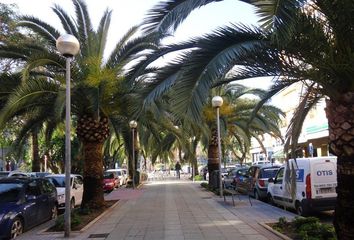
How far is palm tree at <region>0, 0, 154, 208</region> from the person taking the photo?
1515cm

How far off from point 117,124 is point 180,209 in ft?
16.8

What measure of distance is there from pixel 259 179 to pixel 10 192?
442 inches

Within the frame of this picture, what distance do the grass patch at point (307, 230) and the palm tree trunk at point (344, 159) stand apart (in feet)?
6.27

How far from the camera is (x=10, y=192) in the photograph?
12680 millimetres

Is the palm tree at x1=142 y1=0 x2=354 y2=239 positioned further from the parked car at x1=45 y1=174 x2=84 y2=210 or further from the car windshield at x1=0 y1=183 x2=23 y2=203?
the parked car at x1=45 y1=174 x2=84 y2=210

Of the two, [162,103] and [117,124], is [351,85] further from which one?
[117,124]

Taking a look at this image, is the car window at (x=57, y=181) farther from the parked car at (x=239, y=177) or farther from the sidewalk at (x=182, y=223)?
the parked car at (x=239, y=177)

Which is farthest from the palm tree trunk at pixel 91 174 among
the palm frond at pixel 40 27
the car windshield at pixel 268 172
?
the car windshield at pixel 268 172

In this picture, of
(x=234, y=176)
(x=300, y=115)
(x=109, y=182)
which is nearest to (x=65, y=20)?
(x=300, y=115)

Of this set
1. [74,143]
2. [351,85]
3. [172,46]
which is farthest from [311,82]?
[74,143]

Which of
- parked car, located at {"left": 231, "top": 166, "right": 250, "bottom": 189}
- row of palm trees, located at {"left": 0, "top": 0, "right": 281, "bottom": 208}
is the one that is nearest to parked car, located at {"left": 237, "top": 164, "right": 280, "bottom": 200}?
parked car, located at {"left": 231, "top": 166, "right": 250, "bottom": 189}

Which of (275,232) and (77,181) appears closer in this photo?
(275,232)

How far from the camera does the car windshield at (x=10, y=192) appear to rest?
12305mm

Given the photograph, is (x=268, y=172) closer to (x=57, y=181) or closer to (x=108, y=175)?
(x=57, y=181)
